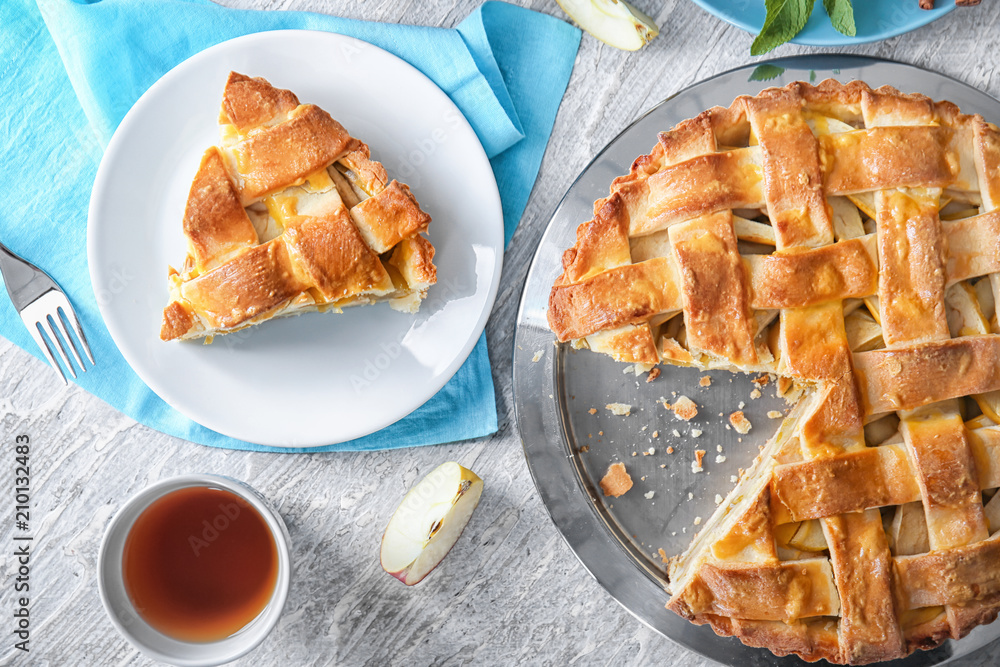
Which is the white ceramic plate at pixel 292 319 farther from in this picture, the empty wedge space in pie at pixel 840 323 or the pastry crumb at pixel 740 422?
the pastry crumb at pixel 740 422

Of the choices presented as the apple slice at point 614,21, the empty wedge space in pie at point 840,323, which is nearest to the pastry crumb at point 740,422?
the empty wedge space in pie at point 840,323

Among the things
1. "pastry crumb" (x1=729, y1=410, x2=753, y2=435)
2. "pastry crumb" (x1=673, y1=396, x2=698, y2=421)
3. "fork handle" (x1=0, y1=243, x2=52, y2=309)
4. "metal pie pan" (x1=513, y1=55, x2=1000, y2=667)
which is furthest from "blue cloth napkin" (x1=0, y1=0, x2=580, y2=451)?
"pastry crumb" (x1=729, y1=410, x2=753, y2=435)

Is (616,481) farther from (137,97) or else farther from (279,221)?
(137,97)

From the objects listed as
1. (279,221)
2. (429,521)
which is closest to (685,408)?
(429,521)

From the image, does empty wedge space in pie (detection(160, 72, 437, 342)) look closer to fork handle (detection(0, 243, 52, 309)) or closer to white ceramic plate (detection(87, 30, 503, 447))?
white ceramic plate (detection(87, 30, 503, 447))

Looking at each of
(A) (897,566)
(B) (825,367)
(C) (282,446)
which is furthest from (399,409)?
(A) (897,566)

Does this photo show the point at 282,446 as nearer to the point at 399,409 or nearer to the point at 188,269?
the point at 399,409
